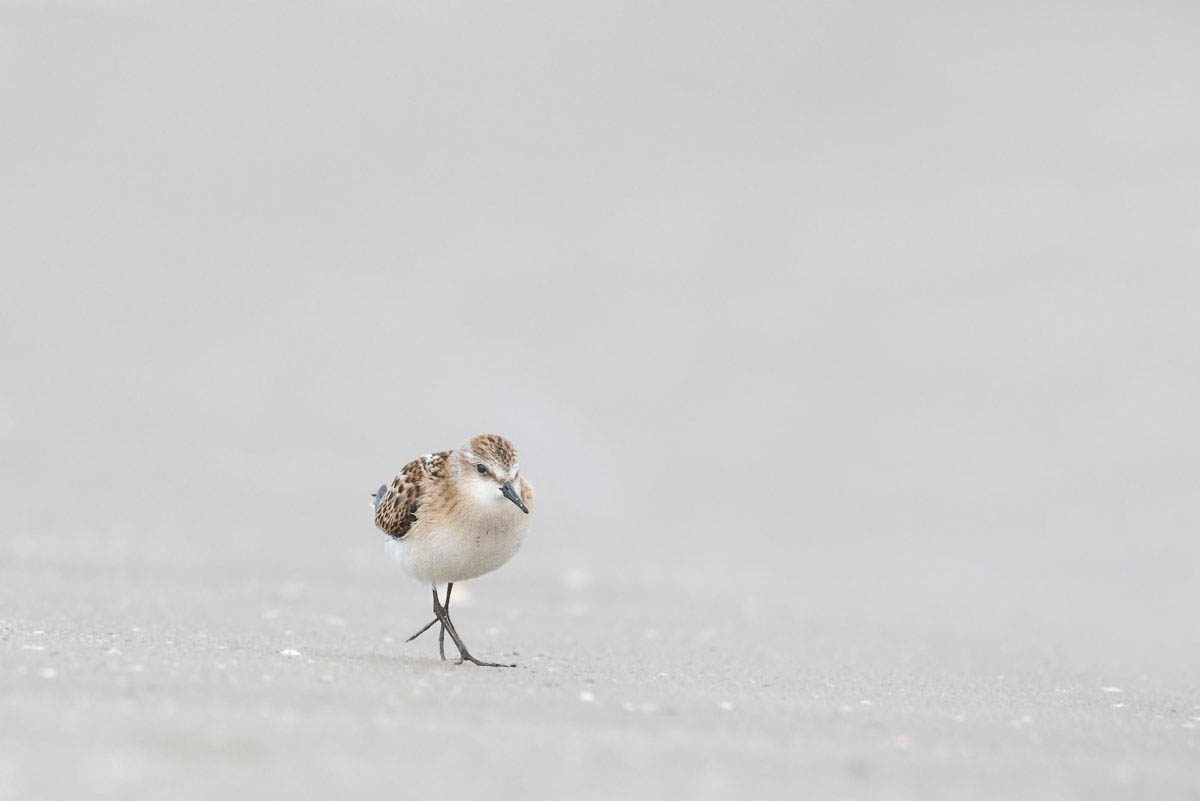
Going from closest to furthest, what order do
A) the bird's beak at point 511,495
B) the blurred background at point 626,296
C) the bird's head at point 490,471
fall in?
the bird's beak at point 511,495 < the bird's head at point 490,471 < the blurred background at point 626,296

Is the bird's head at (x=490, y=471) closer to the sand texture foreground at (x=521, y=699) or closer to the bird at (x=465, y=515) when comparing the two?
the bird at (x=465, y=515)

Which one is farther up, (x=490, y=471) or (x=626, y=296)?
(x=626, y=296)

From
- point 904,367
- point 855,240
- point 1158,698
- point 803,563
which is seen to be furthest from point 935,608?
point 855,240

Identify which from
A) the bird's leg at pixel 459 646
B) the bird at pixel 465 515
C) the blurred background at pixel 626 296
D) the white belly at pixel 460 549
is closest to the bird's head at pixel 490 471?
the bird at pixel 465 515

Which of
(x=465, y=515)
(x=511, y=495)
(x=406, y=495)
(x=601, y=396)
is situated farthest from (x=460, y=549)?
(x=601, y=396)

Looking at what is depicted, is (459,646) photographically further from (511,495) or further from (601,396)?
(601,396)

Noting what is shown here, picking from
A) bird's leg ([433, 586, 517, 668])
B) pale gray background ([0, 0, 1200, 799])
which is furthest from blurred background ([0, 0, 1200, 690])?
bird's leg ([433, 586, 517, 668])

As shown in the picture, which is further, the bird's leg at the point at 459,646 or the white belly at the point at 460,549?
the bird's leg at the point at 459,646
